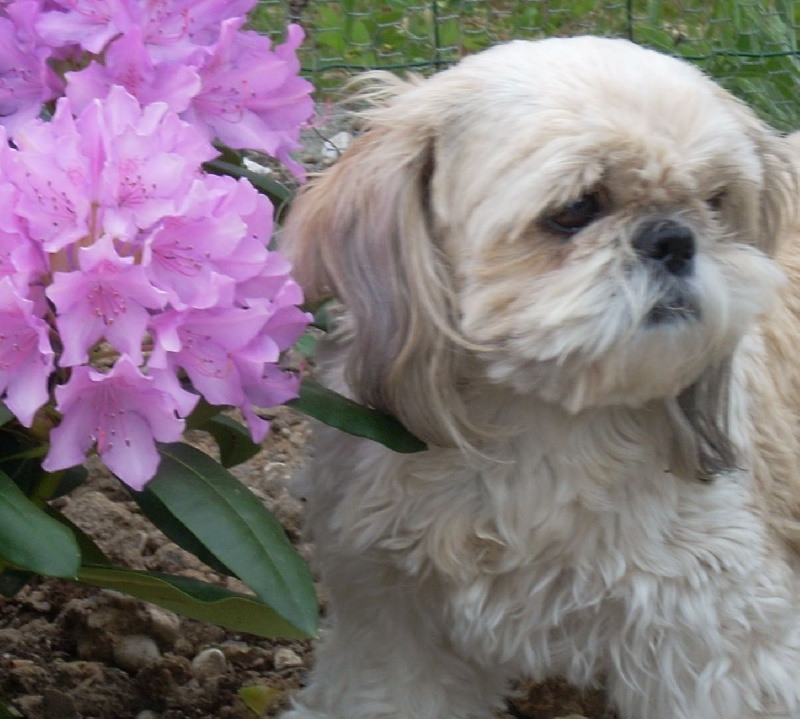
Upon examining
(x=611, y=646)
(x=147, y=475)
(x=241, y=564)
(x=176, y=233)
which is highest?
(x=176, y=233)

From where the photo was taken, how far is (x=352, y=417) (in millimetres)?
1812

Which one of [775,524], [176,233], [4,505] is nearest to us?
[176,233]

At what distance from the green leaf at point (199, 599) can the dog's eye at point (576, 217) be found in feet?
1.91

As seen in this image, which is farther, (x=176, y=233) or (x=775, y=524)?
(x=775, y=524)

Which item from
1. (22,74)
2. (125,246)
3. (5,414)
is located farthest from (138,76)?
(5,414)

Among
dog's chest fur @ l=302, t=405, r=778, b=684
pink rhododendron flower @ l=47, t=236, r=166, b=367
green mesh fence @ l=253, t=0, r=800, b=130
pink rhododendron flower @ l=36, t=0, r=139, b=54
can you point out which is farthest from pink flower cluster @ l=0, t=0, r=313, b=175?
Answer: green mesh fence @ l=253, t=0, r=800, b=130

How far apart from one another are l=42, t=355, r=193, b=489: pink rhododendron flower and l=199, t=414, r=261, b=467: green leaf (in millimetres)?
513

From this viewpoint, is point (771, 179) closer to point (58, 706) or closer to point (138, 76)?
point (138, 76)

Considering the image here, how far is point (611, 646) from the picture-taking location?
2035 millimetres

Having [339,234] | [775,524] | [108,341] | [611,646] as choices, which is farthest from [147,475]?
[775,524]

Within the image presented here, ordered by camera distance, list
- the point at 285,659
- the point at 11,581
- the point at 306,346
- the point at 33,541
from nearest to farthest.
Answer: the point at 33,541, the point at 11,581, the point at 306,346, the point at 285,659

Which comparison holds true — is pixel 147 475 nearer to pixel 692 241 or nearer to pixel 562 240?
pixel 562 240

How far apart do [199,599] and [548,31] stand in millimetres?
2749

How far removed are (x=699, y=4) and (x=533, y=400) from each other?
109 inches
